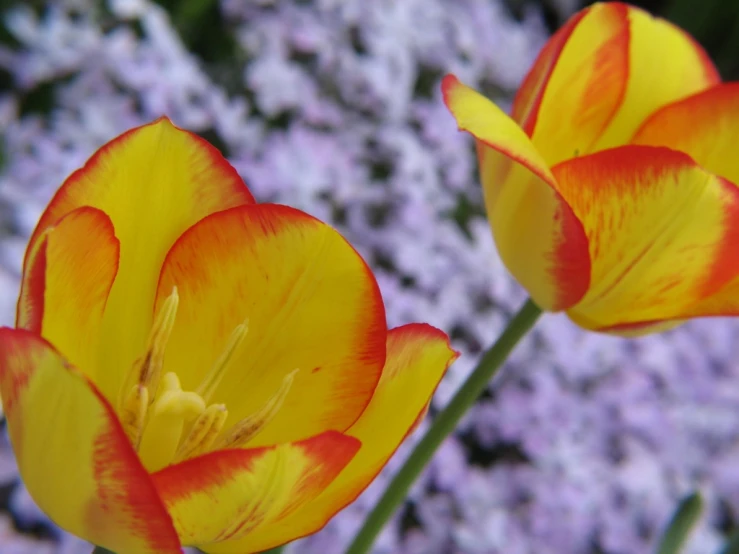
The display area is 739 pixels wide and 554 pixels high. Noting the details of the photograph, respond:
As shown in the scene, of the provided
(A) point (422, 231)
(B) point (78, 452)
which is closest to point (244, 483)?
(B) point (78, 452)

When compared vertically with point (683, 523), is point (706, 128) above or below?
above

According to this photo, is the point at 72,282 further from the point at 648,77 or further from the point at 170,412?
the point at 648,77

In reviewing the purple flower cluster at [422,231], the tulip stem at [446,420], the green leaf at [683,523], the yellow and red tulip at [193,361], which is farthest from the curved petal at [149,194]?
the purple flower cluster at [422,231]

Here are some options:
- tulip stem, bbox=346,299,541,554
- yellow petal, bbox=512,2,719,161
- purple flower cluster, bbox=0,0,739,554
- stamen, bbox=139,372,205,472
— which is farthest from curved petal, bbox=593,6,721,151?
purple flower cluster, bbox=0,0,739,554

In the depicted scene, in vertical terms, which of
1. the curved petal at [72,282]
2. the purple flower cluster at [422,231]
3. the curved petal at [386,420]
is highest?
the curved petal at [72,282]

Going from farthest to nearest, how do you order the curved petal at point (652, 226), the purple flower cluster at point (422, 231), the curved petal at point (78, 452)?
the purple flower cluster at point (422, 231), the curved petal at point (652, 226), the curved petal at point (78, 452)

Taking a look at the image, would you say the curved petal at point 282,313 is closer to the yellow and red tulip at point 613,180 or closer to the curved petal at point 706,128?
the yellow and red tulip at point 613,180
